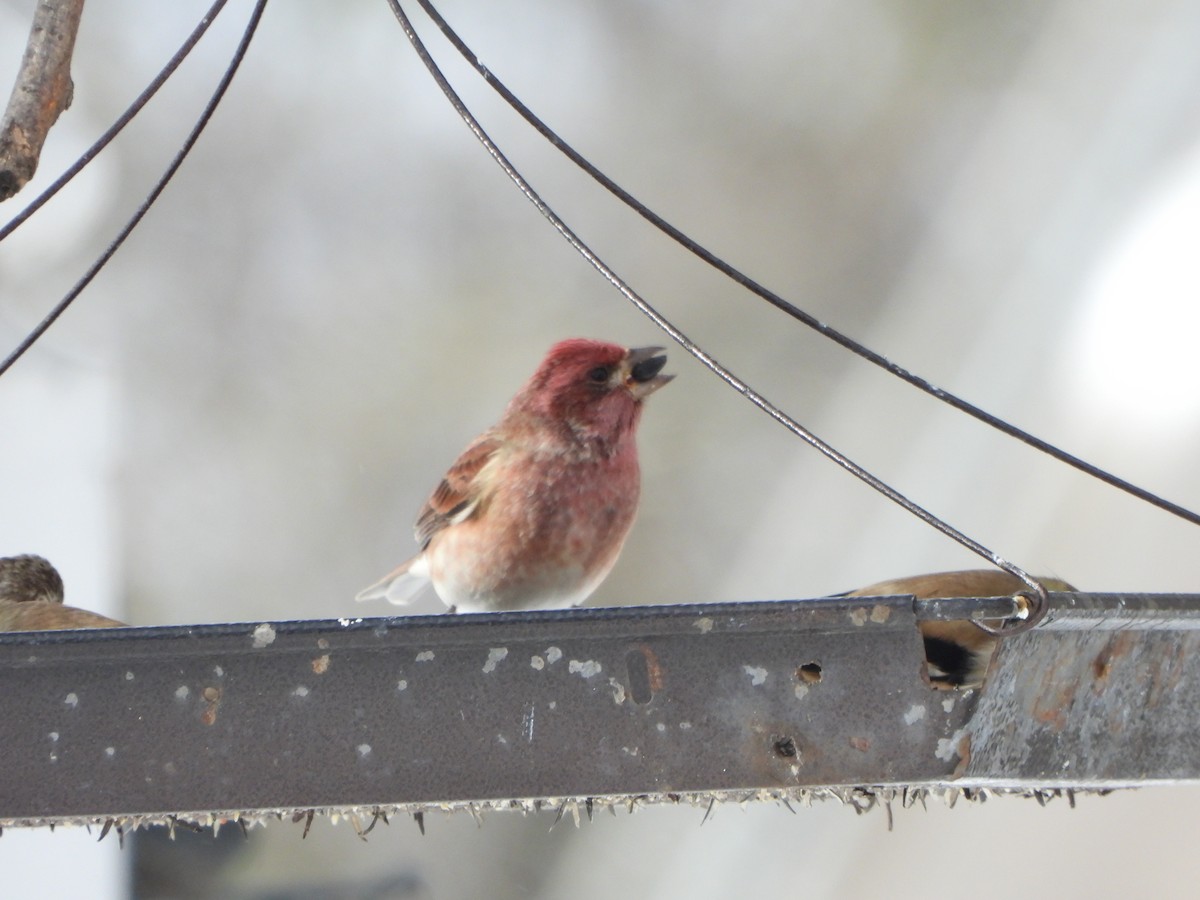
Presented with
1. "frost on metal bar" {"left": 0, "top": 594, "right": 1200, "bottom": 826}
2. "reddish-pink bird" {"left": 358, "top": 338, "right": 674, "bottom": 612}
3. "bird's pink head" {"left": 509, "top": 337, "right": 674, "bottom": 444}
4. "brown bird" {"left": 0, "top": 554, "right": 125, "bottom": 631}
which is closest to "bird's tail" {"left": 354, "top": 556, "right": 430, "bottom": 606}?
"reddish-pink bird" {"left": 358, "top": 338, "right": 674, "bottom": 612}

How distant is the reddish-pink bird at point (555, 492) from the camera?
6.18 feet

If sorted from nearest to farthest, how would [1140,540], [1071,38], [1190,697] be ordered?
[1190,697]
[1140,540]
[1071,38]

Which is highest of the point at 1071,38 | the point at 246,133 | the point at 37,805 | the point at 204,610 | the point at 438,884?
the point at 1071,38

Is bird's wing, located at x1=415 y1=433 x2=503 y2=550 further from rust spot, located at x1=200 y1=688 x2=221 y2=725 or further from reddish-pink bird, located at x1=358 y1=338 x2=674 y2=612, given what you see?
rust spot, located at x1=200 y1=688 x2=221 y2=725

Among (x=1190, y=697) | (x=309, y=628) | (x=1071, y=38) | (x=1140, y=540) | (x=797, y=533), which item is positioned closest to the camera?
(x=309, y=628)

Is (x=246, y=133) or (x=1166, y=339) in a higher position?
(x=1166, y=339)

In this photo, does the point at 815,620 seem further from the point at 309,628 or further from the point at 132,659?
the point at 132,659

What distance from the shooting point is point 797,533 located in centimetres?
400

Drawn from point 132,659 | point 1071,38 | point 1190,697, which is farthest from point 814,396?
point 132,659

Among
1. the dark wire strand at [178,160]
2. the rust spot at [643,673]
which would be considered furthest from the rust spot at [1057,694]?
the dark wire strand at [178,160]

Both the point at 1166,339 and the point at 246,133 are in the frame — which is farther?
the point at 246,133

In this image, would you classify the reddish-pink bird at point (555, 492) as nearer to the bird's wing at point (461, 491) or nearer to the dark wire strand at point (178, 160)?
the bird's wing at point (461, 491)

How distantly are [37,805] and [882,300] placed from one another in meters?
3.06

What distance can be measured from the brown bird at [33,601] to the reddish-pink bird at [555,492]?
0.52 metres
